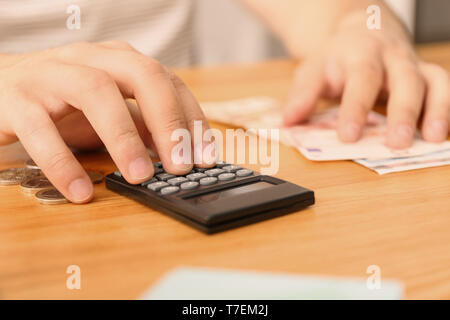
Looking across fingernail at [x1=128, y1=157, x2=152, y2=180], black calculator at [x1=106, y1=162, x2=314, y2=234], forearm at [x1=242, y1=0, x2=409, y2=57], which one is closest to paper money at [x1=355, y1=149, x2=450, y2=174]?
black calculator at [x1=106, y1=162, x2=314, y2=234]

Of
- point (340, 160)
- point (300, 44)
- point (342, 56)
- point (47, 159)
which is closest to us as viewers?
point (47, 159)

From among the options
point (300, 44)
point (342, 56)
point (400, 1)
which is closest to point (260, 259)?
point (342, 56)

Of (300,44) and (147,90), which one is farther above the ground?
(300,44)

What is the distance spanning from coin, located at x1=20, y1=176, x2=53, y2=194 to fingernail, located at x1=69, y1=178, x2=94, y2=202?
0.18 feet

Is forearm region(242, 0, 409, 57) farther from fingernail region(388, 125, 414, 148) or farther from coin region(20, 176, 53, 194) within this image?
coin region(20, 176, 53, 194)

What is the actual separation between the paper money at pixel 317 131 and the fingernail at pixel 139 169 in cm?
23

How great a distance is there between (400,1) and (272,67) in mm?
1051

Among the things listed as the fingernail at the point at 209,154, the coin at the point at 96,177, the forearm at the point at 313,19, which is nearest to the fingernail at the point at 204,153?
the fingernail at the point at 209,154

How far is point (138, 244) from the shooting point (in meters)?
0.44

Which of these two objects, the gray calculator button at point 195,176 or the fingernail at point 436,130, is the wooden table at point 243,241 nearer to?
the gray calculator button at point 195,176

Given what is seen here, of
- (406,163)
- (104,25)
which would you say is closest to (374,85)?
(406,163)

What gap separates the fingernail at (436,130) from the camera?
2.46 ft

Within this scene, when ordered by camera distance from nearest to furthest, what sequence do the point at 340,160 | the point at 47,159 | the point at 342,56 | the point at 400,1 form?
the point at 47,159, the point at 340,160, the point at 342,56, the point at 400,1

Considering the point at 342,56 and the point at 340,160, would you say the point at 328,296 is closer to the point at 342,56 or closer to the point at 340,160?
the point at 340,160
